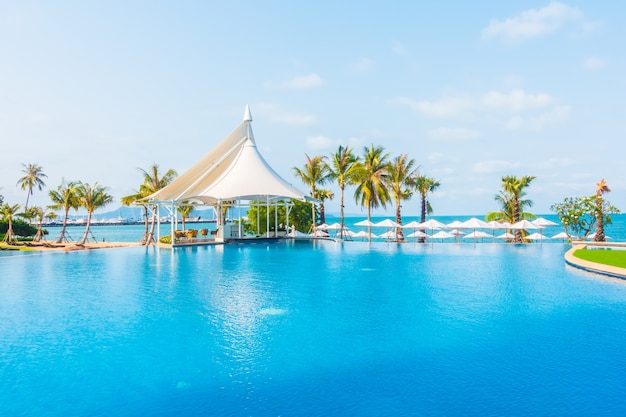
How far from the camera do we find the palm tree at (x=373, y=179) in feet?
116

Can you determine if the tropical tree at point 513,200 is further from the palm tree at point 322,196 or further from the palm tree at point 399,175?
the palm tree at point 322,196

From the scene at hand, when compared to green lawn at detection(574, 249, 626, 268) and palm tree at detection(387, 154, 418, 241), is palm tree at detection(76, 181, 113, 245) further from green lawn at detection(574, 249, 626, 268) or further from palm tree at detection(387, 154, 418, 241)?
green lawn at detection(574, 249, 626, 268)

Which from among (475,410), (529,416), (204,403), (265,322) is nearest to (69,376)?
(204,403)

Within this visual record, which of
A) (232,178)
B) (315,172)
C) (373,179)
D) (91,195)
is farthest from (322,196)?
(91,195)

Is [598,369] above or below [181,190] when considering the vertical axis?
below

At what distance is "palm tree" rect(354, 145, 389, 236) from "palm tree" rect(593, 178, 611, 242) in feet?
53.2

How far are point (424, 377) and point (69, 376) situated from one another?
5.64 metres

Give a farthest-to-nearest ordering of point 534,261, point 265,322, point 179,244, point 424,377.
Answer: point 179,244
point 534,261
point 265,322
point 424,377

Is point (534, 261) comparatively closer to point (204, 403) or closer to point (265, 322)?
point (265, 322)

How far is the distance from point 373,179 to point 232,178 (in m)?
12.4

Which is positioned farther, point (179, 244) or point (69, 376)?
point (179, 244)

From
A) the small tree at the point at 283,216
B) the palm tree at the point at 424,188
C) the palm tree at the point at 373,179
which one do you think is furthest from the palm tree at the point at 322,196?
the palm tree at the point at 424,188

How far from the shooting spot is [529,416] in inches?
206

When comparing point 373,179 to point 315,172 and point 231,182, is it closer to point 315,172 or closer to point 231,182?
point 315,172
